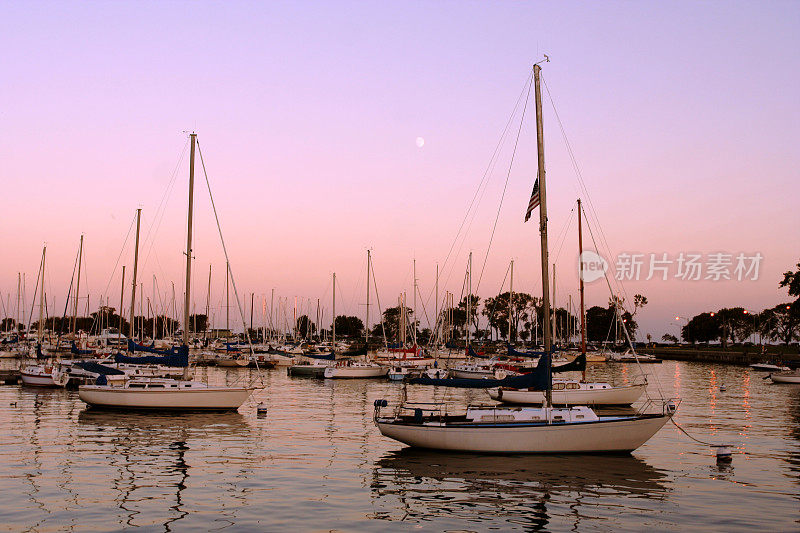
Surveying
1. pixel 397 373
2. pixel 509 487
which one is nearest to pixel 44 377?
pixel 397 373

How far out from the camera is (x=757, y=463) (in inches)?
1040

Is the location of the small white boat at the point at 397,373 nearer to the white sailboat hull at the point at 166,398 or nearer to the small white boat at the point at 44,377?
the small white boat at the point at 44,377

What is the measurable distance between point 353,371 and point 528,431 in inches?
1825

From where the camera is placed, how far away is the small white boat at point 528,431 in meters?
26.1

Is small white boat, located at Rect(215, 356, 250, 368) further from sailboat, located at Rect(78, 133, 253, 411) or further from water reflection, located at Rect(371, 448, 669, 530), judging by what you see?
water reflection, located at Rect(371, 448, 669, 530)

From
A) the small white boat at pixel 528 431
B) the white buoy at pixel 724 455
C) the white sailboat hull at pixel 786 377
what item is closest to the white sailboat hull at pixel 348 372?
the white sailboat hull at pixel 786 377

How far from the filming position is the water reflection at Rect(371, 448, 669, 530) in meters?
18.8

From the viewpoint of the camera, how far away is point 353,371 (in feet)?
233

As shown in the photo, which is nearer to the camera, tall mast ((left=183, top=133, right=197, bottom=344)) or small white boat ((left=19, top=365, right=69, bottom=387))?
tall mast ((left=183, top=133, right=197, bottom=344))

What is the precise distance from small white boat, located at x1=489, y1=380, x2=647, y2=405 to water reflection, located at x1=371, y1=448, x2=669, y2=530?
16698 mm

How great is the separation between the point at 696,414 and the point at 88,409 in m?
36.4

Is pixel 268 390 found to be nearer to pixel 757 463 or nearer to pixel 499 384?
pixel 499 384

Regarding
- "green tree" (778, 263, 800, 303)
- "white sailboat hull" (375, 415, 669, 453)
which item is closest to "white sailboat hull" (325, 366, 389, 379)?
"white sailboat hull" (375, 415, 669, 453)

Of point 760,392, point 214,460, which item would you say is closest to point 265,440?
point 214,460
